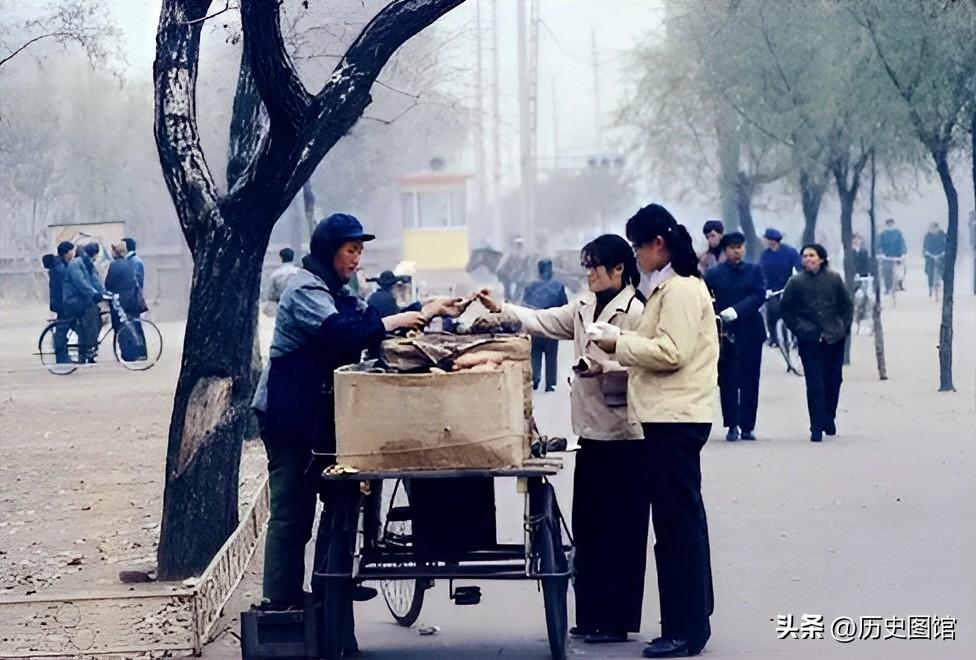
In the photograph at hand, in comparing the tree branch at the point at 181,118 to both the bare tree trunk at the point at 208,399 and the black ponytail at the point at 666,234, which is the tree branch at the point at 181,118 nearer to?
the bare tree trunk at the point at 208,399

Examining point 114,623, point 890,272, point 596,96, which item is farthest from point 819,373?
point 596,96

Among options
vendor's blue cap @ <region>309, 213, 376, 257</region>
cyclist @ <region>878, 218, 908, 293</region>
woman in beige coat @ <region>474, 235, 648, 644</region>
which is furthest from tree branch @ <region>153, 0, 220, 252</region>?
cyclist @ <region>878, 218, 908, 293</region>

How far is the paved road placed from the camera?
816cm

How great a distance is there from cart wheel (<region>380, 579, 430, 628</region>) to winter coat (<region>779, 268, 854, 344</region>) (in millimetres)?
8133

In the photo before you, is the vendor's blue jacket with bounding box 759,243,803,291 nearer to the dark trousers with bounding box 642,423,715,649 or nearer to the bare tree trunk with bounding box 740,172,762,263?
the bare tree trunk with bounding box 740,172,762,263

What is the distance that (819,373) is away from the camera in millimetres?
16203

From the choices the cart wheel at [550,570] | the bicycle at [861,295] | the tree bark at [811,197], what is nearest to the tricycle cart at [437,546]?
the cart wheel at [550,570]

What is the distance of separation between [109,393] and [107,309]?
9.37 ft

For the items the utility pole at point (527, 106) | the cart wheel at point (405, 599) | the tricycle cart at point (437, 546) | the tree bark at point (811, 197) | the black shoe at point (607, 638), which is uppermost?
the utility pole at point (527, 106)

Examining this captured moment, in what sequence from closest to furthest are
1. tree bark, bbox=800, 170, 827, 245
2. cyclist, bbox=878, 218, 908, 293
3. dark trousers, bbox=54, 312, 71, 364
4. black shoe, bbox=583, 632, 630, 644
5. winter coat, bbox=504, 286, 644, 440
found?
winter coat, bbox=504, 286, 644, 440 < black shoe, bbox=583, 632, 630, 644 < dark trousers, bbox=54, 312, 71, 364 < tree bark, bbox=800, 170, 827, 245 < cyclist, bbox=878, 218, 908, 293

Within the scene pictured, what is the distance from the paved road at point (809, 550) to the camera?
8.16 meters

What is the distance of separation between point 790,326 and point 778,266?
6.82 meters

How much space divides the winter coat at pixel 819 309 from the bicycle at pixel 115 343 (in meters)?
Answer: 10.8

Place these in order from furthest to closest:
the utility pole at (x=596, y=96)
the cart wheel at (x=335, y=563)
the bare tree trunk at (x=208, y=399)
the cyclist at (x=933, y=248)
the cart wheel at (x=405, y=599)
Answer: the utility pole at (x=596, y=96), the cyclist at (x=933, y=248), the bare tree trunk at (x=208, y=399), the cart wheel at (x=405, y=599), the cart wheel at (x=335, y=563)
